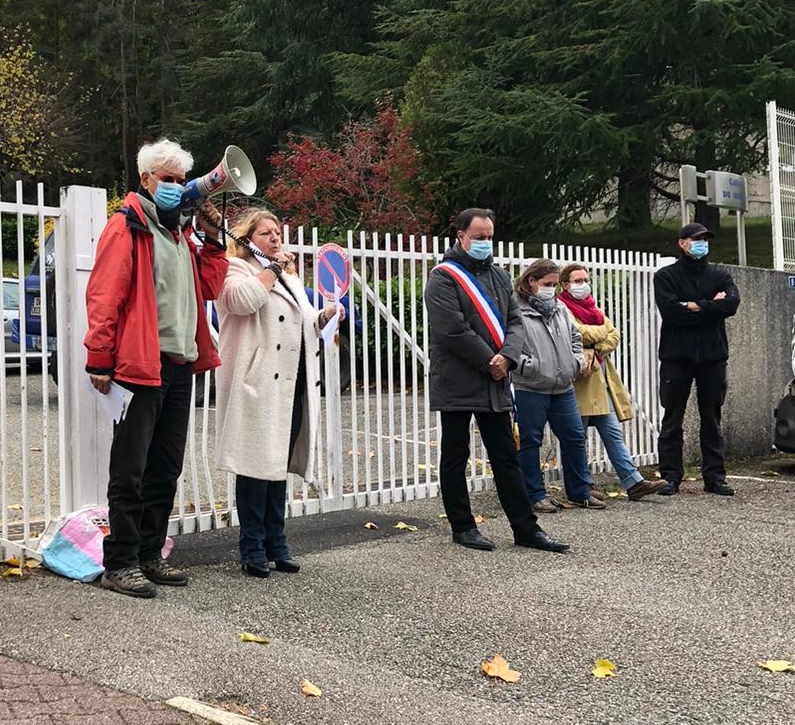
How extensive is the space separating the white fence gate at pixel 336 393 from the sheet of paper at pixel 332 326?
0.58ft

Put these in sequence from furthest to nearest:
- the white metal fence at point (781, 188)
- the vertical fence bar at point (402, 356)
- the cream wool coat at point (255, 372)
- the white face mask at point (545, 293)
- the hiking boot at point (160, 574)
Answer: the white metal fence at point (781, 188) < the vertical fence bar at point (402, 356) < the white face mask at point (545, 293) < the cream wool coat at point (255, 372) < the hiking boot at point (160, 574)

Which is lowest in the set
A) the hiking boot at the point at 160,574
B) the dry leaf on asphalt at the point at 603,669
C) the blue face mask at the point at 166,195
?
the dry leaf on asphalt at the point at 603,669

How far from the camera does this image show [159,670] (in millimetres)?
4145

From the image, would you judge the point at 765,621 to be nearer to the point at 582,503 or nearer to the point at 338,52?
the point at 582,503

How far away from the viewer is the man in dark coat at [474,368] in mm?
6453

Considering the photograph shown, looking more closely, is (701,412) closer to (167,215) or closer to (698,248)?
(698,248)

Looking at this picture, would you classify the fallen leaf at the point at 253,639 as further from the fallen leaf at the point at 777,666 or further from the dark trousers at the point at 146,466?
the fallen leaf at the point at 777,666

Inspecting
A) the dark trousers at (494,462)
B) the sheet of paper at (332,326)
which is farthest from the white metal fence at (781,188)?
the dark trousers at (494,462)

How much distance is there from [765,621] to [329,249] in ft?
11.8

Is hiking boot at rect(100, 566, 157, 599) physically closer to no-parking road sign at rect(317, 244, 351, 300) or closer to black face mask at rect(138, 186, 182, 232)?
black face mask at rect(138, 186, 182, 232)

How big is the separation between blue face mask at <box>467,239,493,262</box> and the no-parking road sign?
1169mm

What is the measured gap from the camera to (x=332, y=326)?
682 centimetres

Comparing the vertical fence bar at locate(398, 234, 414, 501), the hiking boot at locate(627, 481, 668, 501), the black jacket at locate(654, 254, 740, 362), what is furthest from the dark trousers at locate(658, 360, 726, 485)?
the vertical fence bar at locate(398, 234, 414, 501)

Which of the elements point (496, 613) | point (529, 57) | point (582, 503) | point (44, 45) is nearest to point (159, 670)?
point (496, 613)
